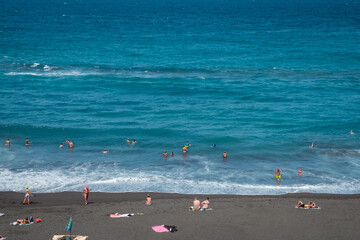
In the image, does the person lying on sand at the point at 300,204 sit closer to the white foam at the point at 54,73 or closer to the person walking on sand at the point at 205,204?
the person walking on sand at the point at 205,204

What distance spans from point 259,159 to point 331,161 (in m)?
5.78

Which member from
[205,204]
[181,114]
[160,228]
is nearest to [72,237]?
[160,228]

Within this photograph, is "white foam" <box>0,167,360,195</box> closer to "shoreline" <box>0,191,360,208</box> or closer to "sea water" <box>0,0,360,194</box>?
"sea water" <box>0,0,360,194</box>

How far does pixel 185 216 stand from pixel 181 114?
2397 centimetres

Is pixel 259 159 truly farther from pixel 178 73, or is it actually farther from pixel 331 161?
pixel 178 73

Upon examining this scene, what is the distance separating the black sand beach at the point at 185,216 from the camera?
2259cm

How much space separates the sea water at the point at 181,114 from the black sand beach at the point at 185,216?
1.80 m

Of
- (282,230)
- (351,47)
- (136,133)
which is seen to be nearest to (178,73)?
(136,133)

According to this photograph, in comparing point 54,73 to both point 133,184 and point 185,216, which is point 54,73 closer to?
point 133,184

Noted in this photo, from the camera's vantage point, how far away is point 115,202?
27.5m

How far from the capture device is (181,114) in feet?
158

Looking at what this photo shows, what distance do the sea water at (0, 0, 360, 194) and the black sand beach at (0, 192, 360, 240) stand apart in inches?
70.8

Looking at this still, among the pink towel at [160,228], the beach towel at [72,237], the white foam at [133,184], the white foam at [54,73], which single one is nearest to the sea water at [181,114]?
the white foam at [133,184]

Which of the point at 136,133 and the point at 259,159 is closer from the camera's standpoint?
the point at 259,159
